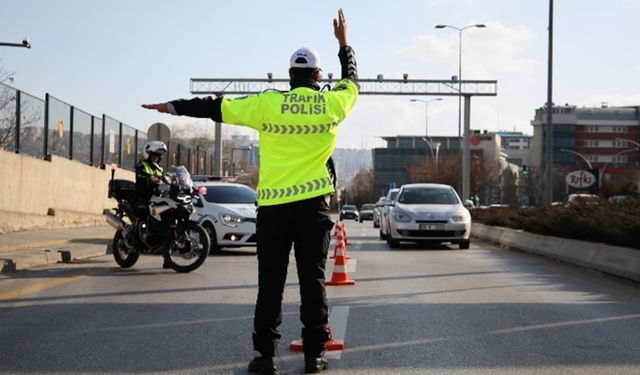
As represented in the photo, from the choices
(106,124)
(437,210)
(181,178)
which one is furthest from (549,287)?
(106,124)

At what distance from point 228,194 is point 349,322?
11872 mm

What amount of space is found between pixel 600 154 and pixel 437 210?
14970cm

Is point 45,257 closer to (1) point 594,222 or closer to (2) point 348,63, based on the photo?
(1) point 594,222

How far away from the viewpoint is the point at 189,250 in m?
14.2

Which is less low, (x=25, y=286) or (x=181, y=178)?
(x=181, y=178)

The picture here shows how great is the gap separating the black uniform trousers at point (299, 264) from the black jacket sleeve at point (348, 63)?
3.18 ft

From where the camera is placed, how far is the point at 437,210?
2286 cm

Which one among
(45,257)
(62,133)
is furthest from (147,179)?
(62,133)

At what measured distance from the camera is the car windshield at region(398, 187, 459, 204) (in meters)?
24.1

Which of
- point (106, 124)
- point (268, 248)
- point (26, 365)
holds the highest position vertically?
point (106, 124)

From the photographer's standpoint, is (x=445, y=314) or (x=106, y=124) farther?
(x=106, y=124)

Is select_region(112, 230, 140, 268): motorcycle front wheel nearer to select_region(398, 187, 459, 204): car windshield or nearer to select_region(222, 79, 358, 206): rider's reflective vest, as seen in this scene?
select_region(222, 79, 358, 206): rider's reflective vest

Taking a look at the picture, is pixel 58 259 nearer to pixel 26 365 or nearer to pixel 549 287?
pixel 549 287

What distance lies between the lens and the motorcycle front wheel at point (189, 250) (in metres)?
14.1
